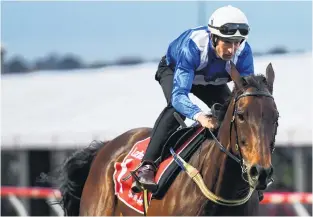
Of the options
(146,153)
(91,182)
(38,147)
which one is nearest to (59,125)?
(38,147)

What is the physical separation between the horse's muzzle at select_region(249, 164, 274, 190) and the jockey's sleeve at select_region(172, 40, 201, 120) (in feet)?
2.98

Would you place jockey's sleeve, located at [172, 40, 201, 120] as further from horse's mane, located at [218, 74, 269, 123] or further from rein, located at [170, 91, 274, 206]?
horse's mane, located at [218, 74, 269, 123]

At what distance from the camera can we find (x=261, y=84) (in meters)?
5.19

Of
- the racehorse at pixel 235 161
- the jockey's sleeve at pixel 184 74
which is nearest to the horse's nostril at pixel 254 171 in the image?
the racehorse at pixel 235 161

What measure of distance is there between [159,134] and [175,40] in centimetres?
69

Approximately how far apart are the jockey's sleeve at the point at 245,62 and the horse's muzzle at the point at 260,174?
114 centimetres

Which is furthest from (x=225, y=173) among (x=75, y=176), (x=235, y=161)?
(x=75, y=176)

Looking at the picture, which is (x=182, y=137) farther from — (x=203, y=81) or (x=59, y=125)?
(x=59, y=125)

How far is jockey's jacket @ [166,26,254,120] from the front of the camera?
18.5 ft

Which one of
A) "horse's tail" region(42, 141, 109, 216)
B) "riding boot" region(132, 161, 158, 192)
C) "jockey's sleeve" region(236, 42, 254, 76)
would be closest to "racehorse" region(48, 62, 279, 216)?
"riding boot" region(132, 161, 158, 192)

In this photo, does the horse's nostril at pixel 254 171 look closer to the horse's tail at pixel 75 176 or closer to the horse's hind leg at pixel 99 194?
the horse's hind leg at pixel 99 194

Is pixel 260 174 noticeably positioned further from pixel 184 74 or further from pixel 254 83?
pixel 184 74

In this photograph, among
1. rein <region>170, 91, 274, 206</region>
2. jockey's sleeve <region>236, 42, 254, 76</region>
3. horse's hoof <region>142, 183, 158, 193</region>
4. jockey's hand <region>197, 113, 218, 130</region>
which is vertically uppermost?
jockey's sleeve <region>236, 42, 254, 76</region>

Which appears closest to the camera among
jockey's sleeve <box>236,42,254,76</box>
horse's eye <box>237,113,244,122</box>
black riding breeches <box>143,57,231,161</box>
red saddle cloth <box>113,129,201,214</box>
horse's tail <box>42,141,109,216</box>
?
horse's eye <box>237,113,244,122</box>
